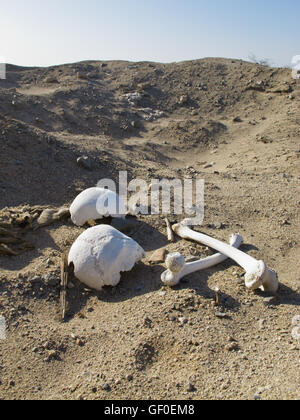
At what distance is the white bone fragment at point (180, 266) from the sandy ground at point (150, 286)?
0.28ft

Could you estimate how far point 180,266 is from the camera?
11.4 feet

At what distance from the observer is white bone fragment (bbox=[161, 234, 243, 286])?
345 centimetres

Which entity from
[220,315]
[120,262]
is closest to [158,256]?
[120,262]

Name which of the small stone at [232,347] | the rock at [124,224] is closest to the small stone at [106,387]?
the small stone at [232,347]

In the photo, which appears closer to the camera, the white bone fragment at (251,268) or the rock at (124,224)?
the white bone fragment at (251,268)

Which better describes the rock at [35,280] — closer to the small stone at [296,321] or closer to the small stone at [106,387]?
the small stone at [106,387]

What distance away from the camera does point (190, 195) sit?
5.86 metres

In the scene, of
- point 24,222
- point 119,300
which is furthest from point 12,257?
point 119,300

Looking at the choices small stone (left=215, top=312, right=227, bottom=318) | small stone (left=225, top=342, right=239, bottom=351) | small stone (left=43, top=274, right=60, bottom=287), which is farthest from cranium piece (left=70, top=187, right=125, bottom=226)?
small stone (left=225, top=342, right=239, bottom=351)

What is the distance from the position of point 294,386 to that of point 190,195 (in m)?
3.71

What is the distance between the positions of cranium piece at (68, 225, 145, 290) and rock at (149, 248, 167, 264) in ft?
1.09

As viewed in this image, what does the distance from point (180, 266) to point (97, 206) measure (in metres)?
1.39

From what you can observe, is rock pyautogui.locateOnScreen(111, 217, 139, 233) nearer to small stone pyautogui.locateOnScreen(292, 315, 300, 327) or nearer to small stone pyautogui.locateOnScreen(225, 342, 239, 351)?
small stone pyautogui.locateOnScreen(225, 342, 239, 351)

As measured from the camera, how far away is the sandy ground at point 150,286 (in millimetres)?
2717
